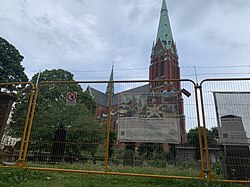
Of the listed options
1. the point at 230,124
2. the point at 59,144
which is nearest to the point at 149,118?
the point at 230,124

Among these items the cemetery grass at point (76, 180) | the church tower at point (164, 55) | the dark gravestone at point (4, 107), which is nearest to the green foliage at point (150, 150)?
the cemetery grass at point (76, 180)

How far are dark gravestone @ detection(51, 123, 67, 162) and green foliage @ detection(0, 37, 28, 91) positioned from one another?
22595 mm

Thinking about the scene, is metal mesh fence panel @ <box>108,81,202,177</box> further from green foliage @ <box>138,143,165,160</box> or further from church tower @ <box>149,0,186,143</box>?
church tower @ <box>149,0,186,143</box>

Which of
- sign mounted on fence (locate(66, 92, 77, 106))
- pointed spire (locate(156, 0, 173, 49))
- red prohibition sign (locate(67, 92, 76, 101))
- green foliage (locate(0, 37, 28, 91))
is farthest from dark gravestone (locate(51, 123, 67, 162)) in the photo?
pointed spire (locate(156, 0, 173, 49))

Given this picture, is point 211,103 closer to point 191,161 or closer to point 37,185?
point 191,161

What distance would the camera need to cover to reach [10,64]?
24172 millimetres

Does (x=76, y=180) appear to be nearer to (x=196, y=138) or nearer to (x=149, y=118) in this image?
(x=149, y=118)

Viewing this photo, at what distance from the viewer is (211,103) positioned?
13.9ft

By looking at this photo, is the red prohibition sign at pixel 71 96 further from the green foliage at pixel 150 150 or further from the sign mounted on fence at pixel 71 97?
the green foliage at pixel 150 150

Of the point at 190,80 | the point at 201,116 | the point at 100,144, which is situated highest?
the point at 190,80

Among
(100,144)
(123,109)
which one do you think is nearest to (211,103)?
(123,109)

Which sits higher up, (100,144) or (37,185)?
(100,144)

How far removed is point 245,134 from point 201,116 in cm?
100

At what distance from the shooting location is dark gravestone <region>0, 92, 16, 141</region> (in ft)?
17.6
